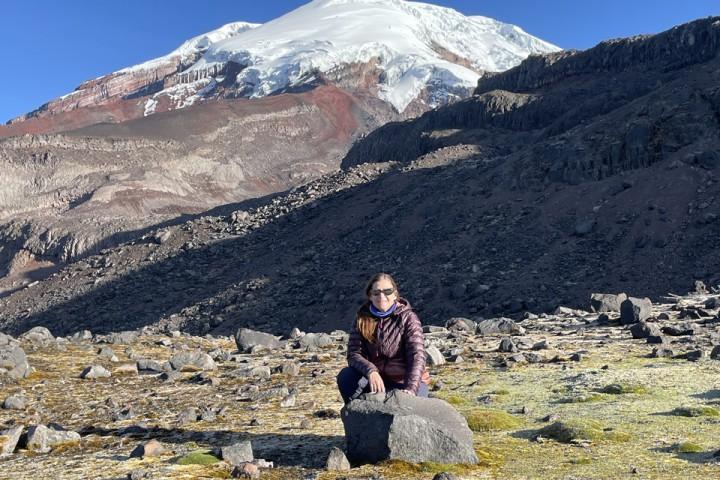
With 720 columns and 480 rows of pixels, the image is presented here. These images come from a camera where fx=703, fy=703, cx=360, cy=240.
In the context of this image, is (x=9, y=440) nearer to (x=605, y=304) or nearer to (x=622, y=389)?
(x=622, y=389)

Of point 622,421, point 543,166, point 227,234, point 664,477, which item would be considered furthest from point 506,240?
point 664,477

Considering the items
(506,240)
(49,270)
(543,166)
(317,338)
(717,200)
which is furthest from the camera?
(49,270)

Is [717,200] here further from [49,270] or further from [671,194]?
[49,270]

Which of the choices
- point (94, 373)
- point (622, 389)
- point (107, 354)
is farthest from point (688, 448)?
point (107, 354)

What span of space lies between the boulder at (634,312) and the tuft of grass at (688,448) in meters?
10.8

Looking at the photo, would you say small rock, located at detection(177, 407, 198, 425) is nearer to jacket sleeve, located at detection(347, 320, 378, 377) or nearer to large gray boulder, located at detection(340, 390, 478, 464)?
jacket sleeve, located at detection(347, 320, 378, 377)

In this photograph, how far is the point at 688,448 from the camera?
23.7 ft

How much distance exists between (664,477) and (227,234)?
142ft

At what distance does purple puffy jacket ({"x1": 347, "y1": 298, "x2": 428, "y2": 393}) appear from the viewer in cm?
791

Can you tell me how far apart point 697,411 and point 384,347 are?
13.1 feet

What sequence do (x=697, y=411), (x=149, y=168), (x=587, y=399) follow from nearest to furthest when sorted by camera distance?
(x=697, y=411) → (x=587, y=399) → (x=149, y=168)

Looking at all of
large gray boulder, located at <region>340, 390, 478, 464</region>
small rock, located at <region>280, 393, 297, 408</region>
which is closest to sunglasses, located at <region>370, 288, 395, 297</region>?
large gray boulder, located at <region>340, 390, 478, 464</region>

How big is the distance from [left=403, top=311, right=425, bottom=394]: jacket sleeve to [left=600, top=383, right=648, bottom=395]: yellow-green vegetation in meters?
3.89

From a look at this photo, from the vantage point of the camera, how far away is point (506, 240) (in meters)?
34.3
